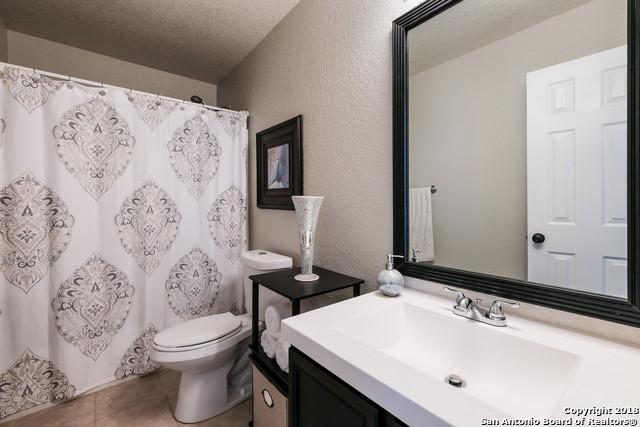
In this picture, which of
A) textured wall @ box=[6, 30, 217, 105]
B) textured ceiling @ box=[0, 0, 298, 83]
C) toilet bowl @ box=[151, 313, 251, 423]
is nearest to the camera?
toilet bowl @ box=[151, 313, 251, 423]

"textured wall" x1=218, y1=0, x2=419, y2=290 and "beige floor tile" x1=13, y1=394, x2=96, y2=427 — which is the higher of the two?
"textured wall" x1=218, y1=0, x2=419, y2=290

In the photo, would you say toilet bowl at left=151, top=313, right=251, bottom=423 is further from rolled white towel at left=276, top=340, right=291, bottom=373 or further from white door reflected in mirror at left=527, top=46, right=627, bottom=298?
white door reflected in mirror at left=527, top=46, right=627, bottom=298

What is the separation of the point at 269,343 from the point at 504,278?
0.95 meters

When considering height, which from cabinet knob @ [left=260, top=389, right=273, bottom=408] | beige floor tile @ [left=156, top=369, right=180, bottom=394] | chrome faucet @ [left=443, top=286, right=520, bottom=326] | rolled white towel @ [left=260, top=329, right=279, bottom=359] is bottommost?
beige floor tile @ [left=156, top=369, right=180, bottom=394]

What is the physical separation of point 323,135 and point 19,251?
67.0 inches

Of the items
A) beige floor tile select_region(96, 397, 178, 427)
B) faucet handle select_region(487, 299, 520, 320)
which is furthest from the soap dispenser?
beige floor tile select_region(96, 397, 178, 427)

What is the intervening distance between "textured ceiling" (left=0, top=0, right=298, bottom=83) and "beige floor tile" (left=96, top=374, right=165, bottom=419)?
2305 mm

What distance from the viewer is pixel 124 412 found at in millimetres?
1533

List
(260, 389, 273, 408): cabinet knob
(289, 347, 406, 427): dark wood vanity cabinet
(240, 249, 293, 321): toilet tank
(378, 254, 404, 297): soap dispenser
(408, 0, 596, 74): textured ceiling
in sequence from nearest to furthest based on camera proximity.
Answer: (289, 347, 406, 427): dark wood vanity cabinet, (408, 0, 596, 74): textured ceiling, (378, 254, 404, 297): soap dispenser, (260, 389, 273, 408): cabinet knob, (240, 249, 293, 321): toilet tank

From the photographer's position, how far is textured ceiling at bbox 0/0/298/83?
1.66 metres

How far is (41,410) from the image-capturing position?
1.55 metres

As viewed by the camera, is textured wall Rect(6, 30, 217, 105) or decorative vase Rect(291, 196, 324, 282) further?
textured wall Rect(6, 30, 217, 105)

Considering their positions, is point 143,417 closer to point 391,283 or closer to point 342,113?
point 391,283

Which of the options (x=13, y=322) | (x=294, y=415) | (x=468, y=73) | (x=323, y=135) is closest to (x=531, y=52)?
(x=468, y=73)
